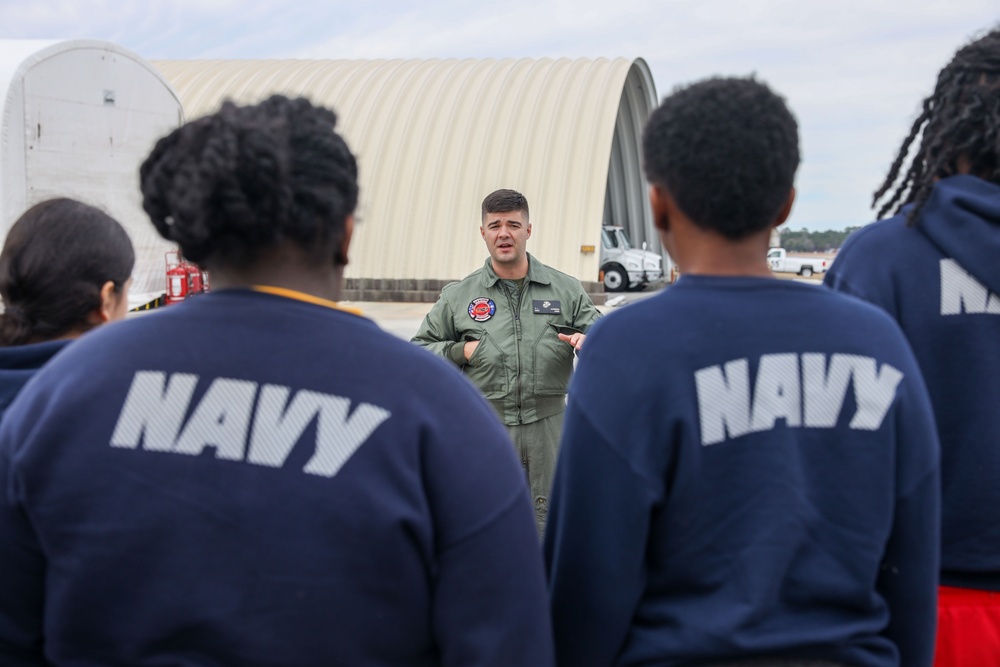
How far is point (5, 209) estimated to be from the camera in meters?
8.77

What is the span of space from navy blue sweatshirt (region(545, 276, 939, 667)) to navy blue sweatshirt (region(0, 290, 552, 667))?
0.93 ft

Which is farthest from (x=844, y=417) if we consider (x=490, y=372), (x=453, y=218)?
(x=453, y=218)

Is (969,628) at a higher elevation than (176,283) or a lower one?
lower

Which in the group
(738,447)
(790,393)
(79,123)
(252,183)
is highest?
(79,123)

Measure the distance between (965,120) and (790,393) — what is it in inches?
41.1

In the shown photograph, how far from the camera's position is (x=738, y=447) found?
1681mm

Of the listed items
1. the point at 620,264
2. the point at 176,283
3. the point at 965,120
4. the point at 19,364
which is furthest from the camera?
the point at 620,264

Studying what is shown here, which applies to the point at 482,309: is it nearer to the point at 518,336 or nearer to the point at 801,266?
the point at 518,336

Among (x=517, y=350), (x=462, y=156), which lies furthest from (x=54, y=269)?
(x=462, y=156)

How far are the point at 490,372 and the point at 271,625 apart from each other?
11.1ft

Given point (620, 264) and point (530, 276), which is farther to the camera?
point (620, 264)

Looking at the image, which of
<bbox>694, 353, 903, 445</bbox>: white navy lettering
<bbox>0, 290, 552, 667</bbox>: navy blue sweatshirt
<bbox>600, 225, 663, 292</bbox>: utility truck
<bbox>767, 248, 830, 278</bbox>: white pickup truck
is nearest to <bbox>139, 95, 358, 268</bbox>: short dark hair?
<bbox>0, 290, 552, 667</bbox>: navy blue sweatshirt

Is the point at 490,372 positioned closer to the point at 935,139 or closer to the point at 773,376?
the point at 935,139

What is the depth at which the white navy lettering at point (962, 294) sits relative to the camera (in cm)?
213
